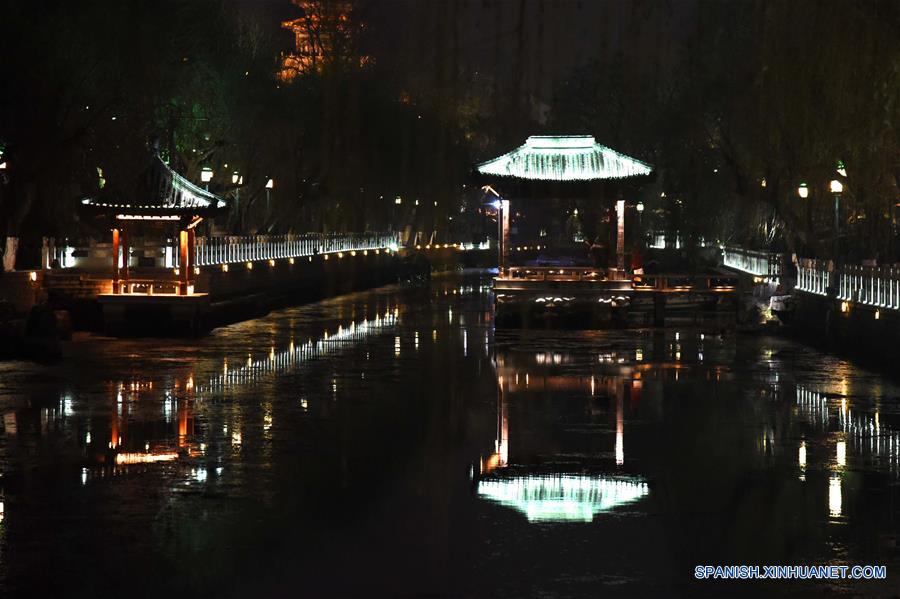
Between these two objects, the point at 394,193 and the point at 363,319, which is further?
the point at 394,193

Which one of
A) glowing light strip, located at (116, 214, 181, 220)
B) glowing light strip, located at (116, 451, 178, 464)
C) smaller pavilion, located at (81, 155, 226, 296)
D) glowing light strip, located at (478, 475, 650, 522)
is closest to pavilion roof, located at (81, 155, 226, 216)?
smaller pavilion, located at (81, 155, 226, 296)

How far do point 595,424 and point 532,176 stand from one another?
72.1 ft

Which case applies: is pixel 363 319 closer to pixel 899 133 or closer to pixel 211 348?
pixel 211 348

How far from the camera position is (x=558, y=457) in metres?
15.2

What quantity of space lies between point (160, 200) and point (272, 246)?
70.7ft

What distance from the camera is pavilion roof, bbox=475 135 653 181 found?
39469mm

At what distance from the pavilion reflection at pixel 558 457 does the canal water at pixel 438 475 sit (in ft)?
0.18

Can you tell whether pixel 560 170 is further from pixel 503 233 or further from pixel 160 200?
pixel 160 200

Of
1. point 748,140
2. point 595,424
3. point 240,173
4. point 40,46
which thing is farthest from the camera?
point 240,173

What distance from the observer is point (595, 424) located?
58.7ft

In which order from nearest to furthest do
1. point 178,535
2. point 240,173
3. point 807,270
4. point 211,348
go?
point 178,535 < point 211,348 < point 807,270 < point 240,173

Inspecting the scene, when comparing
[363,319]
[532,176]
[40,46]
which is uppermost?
[40,46]

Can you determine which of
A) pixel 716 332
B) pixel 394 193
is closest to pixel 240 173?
pixel 394 193

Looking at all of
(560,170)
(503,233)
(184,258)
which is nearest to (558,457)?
(184,258)
